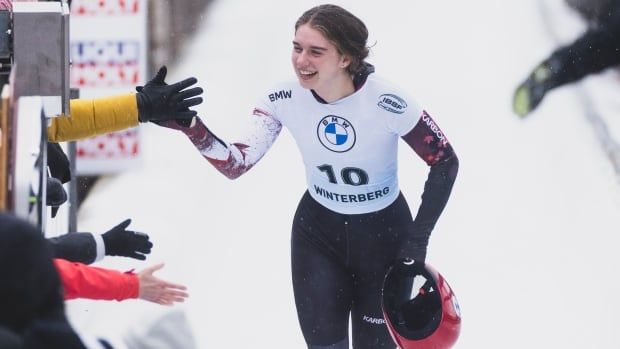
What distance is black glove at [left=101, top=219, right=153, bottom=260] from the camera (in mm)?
3230

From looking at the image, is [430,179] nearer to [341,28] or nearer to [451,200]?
[341,28]

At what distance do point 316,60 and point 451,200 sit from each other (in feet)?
6.61

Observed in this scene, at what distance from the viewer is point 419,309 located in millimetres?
3389

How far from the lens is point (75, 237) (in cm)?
312

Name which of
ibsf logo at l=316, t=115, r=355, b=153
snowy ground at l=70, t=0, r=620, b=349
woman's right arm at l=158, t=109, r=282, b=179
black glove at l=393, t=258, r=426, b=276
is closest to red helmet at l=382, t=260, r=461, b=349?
black glove at l=393, t=258, r=426, b=276

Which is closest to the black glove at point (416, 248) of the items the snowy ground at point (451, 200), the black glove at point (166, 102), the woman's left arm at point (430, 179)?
the woman's left arm at point (430, 179)

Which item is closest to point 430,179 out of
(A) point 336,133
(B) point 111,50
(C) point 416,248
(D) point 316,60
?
(C) point 416,248

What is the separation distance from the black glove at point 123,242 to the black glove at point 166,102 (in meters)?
0.36

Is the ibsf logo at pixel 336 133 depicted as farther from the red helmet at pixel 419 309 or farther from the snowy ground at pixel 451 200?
the snowy ground at pixel 451 200

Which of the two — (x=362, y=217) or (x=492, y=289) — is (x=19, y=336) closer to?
(x=362, y=217)

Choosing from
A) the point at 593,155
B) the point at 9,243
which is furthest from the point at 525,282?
the point at 9,243

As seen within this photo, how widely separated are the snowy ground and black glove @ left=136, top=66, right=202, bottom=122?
5.13 feet

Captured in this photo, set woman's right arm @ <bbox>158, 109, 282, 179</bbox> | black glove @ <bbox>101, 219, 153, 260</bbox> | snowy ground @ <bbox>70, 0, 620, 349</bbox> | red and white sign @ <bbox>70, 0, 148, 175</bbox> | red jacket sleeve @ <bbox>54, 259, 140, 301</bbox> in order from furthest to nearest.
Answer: red and white sign @ <bbox>70, 0, 148, 175</bbox> < snowy ground @ <bbox>70, 0, 620, 349</bbox> < woman's right arm @ <bbox>158, 109, 282, 179</bbox> < black glove @ <bbox>101, 219, 153, 260</bbox> < red jacket sleeve @ <bbox>54, 259, 140, 301</bbox>

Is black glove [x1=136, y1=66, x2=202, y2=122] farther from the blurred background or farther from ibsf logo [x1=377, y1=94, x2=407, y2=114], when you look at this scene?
the blurred background
